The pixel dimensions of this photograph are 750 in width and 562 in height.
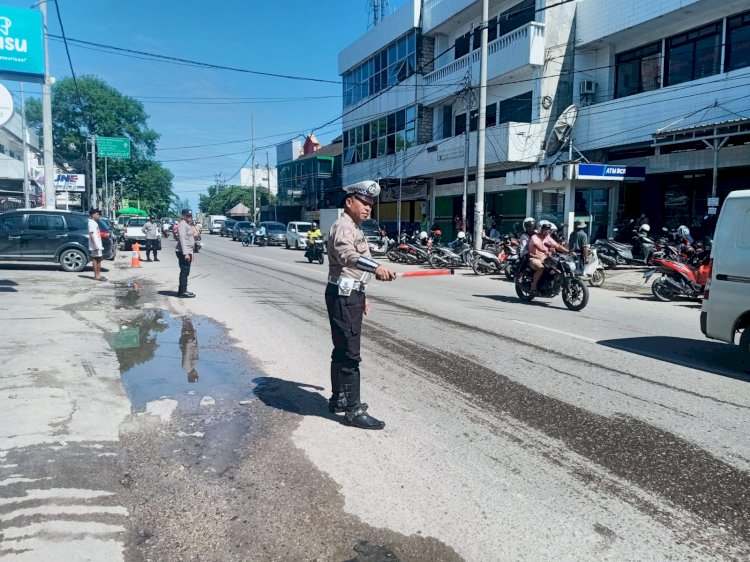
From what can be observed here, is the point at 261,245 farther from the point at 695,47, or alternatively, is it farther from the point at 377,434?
the point at 377,434

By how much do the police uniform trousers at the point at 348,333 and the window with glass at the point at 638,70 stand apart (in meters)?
18.9

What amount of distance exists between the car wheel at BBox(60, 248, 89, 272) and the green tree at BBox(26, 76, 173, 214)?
46563mm

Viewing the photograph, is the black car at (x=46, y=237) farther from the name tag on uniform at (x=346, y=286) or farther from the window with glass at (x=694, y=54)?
the window with glass at (x=694, y=54)

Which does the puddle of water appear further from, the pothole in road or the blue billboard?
the blue billboard

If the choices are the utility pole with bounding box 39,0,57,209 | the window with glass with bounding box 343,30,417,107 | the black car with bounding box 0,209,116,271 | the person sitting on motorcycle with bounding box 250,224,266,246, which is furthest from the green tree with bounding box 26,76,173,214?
the black car with bounding box 0,209,116,271

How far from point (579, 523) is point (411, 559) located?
1.00m

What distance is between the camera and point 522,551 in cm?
286

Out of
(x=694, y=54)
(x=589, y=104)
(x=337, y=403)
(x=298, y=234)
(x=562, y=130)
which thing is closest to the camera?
(x=337, y=403)

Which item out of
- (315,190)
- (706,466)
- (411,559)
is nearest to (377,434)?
(411,559)

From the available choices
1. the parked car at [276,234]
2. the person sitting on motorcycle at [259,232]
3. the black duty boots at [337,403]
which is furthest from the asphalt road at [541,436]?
the person sitting on motorcycle at [259,232]

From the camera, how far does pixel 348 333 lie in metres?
4.53

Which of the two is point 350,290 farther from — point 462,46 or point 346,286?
point 462,46

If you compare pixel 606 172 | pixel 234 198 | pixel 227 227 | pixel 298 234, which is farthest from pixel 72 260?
pixel 234 198

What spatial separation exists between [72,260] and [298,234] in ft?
60.5
